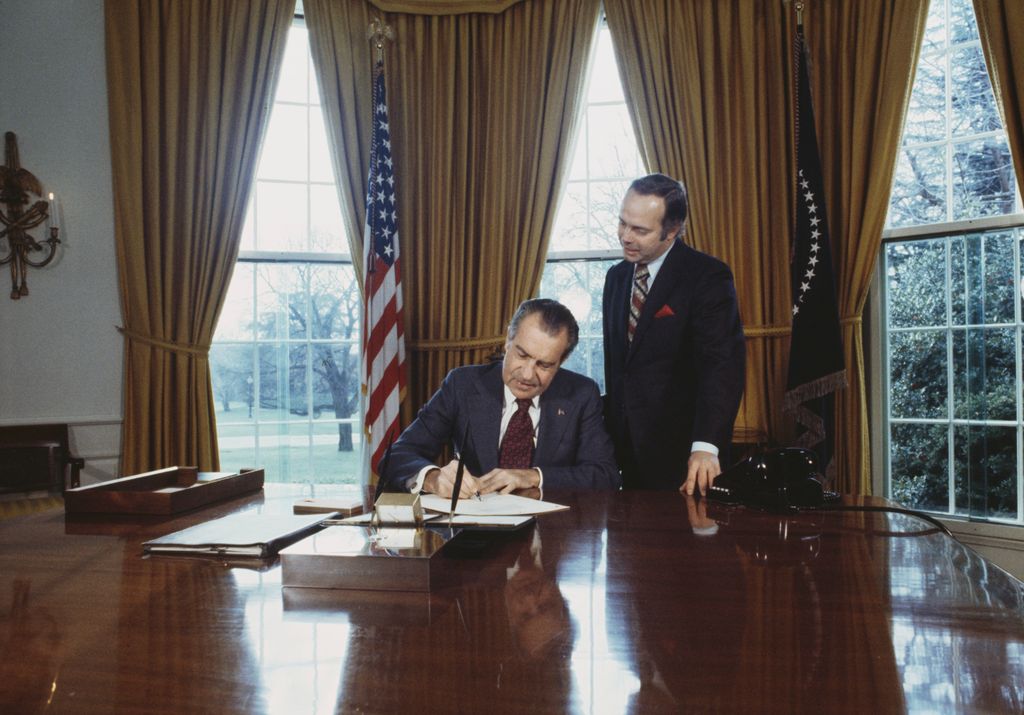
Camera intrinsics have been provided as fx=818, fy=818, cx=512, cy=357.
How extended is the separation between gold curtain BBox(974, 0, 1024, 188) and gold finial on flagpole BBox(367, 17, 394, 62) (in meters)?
2.74

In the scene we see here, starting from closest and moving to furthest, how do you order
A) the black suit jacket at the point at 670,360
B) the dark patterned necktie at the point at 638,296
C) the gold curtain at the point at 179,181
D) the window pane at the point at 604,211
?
the black suit jacket at the point at 670,360 → the dark patterned necktie at the point at 638,296 → the gold curtain at the point at 179,181 → the window pane at the point at 604,211

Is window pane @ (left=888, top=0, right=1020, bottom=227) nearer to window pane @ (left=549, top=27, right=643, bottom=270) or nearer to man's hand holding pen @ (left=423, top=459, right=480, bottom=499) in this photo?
window pane @ (left=549, top=27, right=643, bottom=270)

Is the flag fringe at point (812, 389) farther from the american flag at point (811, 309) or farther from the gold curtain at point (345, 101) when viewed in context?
the gold curtain at point (345, 101)

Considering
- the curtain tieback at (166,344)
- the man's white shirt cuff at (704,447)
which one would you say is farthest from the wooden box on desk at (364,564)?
the curtain tieback at (166,344)

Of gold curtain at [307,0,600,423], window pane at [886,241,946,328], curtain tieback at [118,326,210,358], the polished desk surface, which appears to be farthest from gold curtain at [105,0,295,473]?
window pane at [886,241,946,328]

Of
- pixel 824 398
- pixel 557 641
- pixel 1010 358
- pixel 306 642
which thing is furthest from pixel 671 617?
pixel 1010 358

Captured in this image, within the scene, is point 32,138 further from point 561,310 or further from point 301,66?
point 561,310

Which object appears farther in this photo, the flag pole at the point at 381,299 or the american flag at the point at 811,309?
the flag pole at the point at 381,299

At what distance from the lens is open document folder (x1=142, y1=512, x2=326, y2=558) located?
126cm

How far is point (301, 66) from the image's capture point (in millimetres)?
4449

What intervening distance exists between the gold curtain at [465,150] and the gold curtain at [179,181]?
0.43 m

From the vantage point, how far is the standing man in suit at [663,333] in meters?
2.68

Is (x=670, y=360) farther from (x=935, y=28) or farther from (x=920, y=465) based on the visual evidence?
(x=935, y=28)

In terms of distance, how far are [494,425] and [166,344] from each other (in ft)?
8.15
